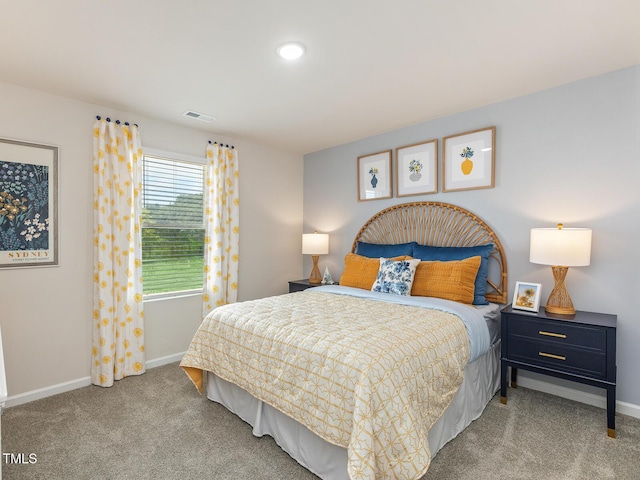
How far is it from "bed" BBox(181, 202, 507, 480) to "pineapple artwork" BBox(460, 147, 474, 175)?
378 mm

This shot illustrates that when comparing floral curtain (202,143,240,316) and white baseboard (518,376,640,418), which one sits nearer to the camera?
white baseboard (518,376,640,418)

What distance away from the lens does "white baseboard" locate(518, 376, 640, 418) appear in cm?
248

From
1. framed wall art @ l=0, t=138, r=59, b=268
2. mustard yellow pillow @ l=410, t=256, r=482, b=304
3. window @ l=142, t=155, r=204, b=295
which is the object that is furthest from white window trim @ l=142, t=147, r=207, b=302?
mustard yellow pillow @ l=410, t=256, r=482, b=304

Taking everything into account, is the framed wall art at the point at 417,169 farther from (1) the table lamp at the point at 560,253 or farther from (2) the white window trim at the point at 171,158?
(2) the white window trim at the point at 171,158

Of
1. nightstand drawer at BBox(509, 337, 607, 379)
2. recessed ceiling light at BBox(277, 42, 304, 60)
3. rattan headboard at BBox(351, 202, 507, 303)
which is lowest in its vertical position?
nightstand drawer at BBox(509, 337, 607, 379)

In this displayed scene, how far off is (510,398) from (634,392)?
0.81 metres

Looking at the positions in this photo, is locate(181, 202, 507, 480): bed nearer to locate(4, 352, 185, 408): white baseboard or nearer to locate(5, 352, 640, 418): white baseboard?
locate(5, 352, 640, 418): white baseboard

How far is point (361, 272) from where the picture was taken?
11.5 ft

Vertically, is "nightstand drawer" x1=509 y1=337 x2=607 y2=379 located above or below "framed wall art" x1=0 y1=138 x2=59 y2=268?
below

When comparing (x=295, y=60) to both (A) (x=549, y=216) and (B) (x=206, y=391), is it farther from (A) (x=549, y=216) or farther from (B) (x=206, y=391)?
(B) (x=206, y=391)

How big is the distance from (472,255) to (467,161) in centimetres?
93

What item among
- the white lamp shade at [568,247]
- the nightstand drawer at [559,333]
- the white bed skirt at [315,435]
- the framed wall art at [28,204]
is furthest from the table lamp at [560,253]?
the framed wall art at [28,204]

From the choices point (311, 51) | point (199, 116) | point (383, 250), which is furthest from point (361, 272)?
point (199, 116)

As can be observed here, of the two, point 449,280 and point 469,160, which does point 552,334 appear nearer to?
point 449,280
